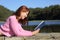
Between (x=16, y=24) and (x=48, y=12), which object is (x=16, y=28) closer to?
(x=16, y=24)

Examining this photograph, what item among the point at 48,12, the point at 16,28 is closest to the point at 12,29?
the point at 16,28

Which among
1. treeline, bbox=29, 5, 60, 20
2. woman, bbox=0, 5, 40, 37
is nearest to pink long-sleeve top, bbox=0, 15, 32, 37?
woman, bbox=0, 5, 40, 37

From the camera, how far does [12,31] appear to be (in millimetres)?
4559

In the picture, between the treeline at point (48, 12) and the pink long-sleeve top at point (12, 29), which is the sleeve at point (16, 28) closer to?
the pink long-sleeve top at point (12, 29)

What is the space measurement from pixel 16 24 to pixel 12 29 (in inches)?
4.7

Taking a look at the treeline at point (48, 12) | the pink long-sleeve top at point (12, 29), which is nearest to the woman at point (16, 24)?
the pink long-sleeve top at point (12, 29)

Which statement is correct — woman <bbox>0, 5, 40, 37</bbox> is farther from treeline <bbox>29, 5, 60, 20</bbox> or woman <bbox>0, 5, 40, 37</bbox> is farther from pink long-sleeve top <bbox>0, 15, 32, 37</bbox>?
treeline <bbox>29, 5, 60, 20</bbox>

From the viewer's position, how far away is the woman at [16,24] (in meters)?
4.50

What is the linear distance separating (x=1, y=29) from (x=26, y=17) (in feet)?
1.77

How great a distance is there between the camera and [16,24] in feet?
14.8

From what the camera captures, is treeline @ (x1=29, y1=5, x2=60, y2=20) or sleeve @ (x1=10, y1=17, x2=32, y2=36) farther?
treeline @ (x1=29, y1=5, x2=60, y2=20)

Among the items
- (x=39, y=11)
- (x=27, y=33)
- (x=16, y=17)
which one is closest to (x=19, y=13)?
(x=16, y=17)

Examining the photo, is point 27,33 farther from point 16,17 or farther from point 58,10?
point 58,10

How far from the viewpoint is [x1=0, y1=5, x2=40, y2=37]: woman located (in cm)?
450
